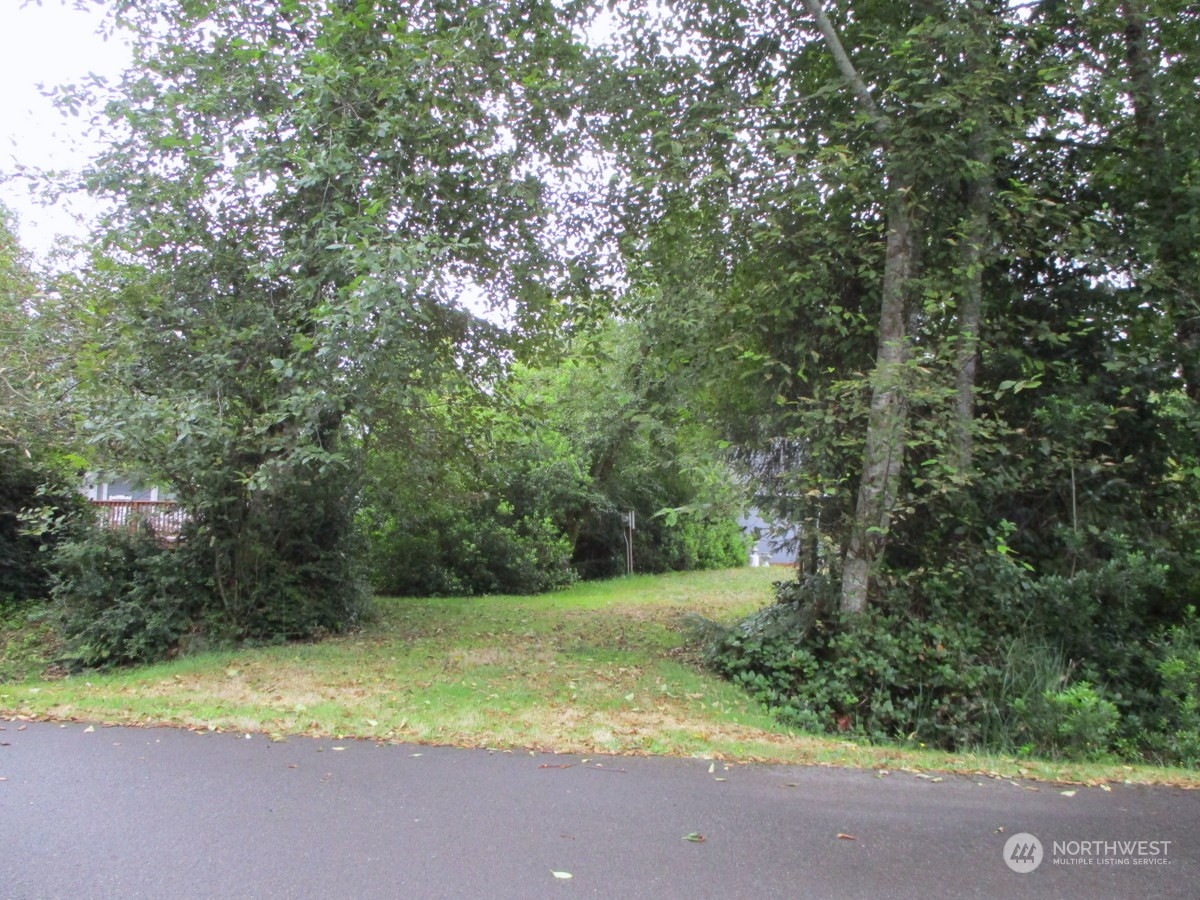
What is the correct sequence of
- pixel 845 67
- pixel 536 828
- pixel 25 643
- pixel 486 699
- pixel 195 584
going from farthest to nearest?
pixel 25 643
pixel 195 584
pixel 845 67
pixel 486 699
pixel 536 828

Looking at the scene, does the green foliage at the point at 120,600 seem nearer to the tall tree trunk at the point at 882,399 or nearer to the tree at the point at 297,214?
the tree at the point at 297,214

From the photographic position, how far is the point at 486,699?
24.6ft

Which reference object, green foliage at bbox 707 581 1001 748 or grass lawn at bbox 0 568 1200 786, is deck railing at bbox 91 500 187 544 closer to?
grass lawn at bbox 0 568 1200 786

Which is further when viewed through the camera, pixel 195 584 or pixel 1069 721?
pixel 195 584

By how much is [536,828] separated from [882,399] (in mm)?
5280

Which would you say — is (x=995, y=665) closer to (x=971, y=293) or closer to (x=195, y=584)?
(x=971, y=293)

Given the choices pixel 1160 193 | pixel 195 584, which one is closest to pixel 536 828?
pixel 195 584

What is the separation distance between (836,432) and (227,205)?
698cm

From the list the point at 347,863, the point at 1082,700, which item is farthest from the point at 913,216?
the point at 347,863

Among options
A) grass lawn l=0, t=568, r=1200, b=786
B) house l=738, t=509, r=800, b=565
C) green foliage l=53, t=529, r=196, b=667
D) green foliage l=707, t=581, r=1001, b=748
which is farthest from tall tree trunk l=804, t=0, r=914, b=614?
green foliage l=53, t=529, r=196, b=667

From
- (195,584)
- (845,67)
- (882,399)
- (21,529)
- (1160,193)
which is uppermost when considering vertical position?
(845,67)

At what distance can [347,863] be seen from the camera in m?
3.99

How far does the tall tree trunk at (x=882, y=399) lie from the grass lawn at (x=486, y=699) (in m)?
1.88

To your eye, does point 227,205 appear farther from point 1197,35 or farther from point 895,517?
point 1197,35
